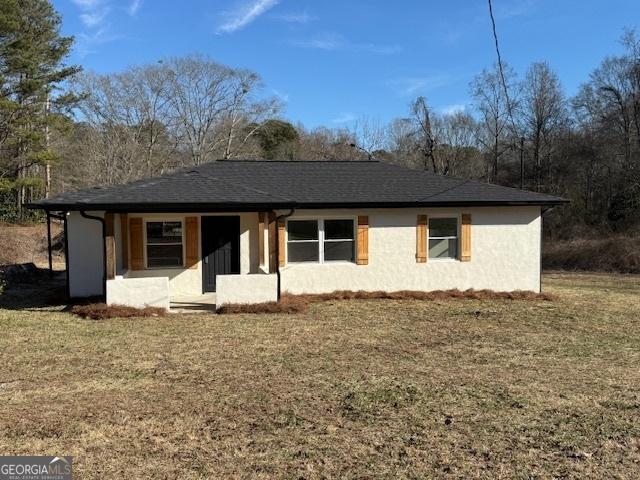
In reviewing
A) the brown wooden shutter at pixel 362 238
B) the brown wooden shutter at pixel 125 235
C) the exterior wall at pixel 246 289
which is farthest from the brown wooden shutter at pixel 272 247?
the brown wooden shutter at pixel 125 235

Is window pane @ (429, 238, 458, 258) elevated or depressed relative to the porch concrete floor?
elevated

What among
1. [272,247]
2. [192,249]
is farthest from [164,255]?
[272,247]

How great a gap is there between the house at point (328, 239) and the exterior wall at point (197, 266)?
3 cm

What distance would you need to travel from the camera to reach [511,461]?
3.94 m

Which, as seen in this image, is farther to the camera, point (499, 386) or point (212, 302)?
point (212, 302)

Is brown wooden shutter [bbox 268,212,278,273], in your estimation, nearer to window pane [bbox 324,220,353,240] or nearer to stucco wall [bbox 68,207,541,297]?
stucco wall [bbox 68,207,541,297]

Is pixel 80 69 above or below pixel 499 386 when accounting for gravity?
above

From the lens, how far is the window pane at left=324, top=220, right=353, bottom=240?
1300cm

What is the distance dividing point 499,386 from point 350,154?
40.2m

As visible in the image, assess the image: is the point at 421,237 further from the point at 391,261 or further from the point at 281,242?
the point at 281,242

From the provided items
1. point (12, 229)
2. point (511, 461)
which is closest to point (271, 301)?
point (511, 461)

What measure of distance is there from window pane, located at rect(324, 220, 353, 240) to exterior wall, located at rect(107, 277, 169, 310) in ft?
14.3

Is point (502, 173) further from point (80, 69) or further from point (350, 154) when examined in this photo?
point (80, 69)

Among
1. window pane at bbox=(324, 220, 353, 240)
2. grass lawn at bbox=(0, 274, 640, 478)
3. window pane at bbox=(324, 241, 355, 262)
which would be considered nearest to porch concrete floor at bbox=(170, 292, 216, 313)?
grass lawn at bbox=(0, 274, 640, 478)
